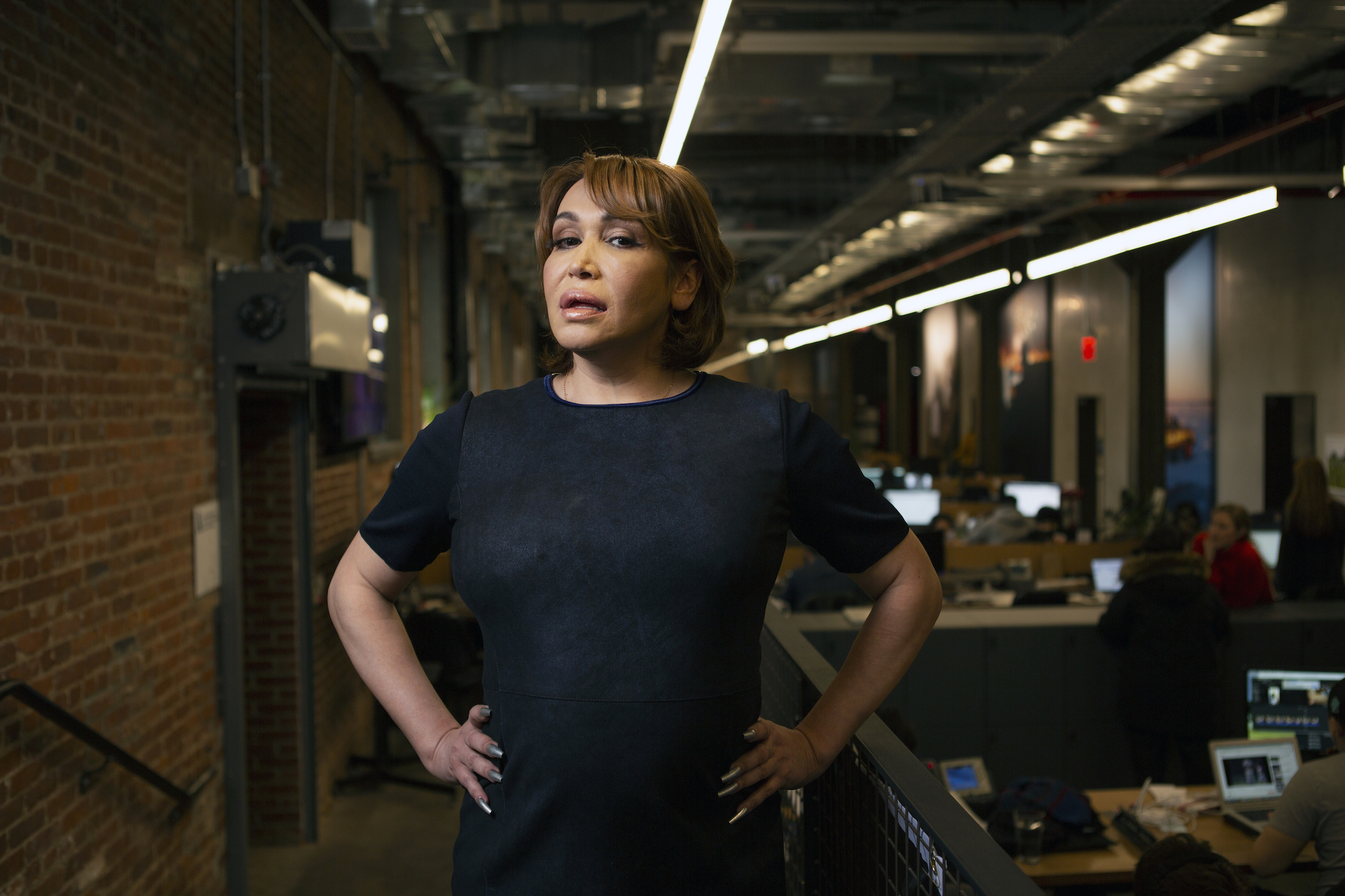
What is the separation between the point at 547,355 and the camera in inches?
58.1

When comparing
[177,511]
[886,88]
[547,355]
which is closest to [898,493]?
[886,88]

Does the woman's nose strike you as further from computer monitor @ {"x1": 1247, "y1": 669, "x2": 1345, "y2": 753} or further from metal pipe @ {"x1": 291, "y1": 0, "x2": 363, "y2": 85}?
metal pipe @ {"x1": 291, "y1": 0, "x2": 363, "y2": 85}

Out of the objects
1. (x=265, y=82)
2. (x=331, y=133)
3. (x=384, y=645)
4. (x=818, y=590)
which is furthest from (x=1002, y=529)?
(x=384, y=645)

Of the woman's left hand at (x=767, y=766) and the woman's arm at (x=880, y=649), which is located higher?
the woman's arm at (x=880, y=649)

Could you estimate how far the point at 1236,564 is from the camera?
5578 mm

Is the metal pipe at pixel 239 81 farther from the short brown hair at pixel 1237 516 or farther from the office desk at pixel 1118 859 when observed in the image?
the short brown hair at pixel 1237 516

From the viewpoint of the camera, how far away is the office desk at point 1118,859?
3.22m

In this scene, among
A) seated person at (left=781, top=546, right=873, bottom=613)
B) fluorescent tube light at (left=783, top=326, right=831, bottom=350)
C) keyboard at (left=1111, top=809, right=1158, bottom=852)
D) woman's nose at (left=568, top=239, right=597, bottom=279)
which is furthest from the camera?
fluorescent tube light at (left=783, top=326, right=831, bottom=350)

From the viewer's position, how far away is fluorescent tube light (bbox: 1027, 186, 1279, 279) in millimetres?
4551

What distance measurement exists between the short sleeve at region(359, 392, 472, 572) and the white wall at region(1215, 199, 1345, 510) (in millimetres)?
9254

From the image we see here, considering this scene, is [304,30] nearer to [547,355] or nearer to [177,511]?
[177,511]

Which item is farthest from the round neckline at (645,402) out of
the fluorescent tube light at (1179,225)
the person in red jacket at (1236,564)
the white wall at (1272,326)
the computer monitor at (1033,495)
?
the white wall at (1272,326)

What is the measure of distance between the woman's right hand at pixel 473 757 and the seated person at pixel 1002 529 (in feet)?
24.4

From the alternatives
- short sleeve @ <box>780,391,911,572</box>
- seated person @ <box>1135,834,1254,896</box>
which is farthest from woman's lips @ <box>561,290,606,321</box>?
seated person @ <box>1135,834,1254,896</box>
